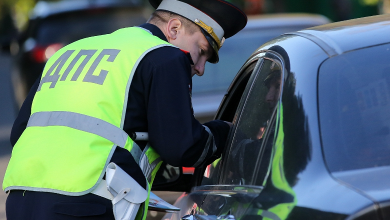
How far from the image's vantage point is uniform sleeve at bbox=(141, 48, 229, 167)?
2.12 m

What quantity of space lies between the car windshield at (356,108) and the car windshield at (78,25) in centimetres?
667

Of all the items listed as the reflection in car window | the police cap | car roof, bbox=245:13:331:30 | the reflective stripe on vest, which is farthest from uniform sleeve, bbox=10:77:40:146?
car roof, bbox=245:13:331:30

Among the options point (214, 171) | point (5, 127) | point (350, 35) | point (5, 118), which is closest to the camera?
point (350, 35)

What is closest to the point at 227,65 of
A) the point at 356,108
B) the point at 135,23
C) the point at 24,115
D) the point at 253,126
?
the point at 135,23

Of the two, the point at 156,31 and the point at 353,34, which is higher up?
the point at 353,34

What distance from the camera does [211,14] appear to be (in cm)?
259

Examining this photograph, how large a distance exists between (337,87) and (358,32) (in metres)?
0.34

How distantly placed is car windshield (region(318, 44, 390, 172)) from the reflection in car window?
0.22 metres

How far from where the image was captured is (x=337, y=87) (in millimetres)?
1745

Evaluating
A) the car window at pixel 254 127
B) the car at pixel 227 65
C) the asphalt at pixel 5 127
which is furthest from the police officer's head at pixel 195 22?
the car at pixel 227 65

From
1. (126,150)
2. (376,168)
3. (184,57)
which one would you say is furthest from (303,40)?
(126,150)

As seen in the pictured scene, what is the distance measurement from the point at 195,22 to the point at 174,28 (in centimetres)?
10

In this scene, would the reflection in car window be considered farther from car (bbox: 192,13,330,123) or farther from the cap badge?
car (bbox: 192,13,330,123)

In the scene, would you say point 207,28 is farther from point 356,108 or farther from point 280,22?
point 280,22
